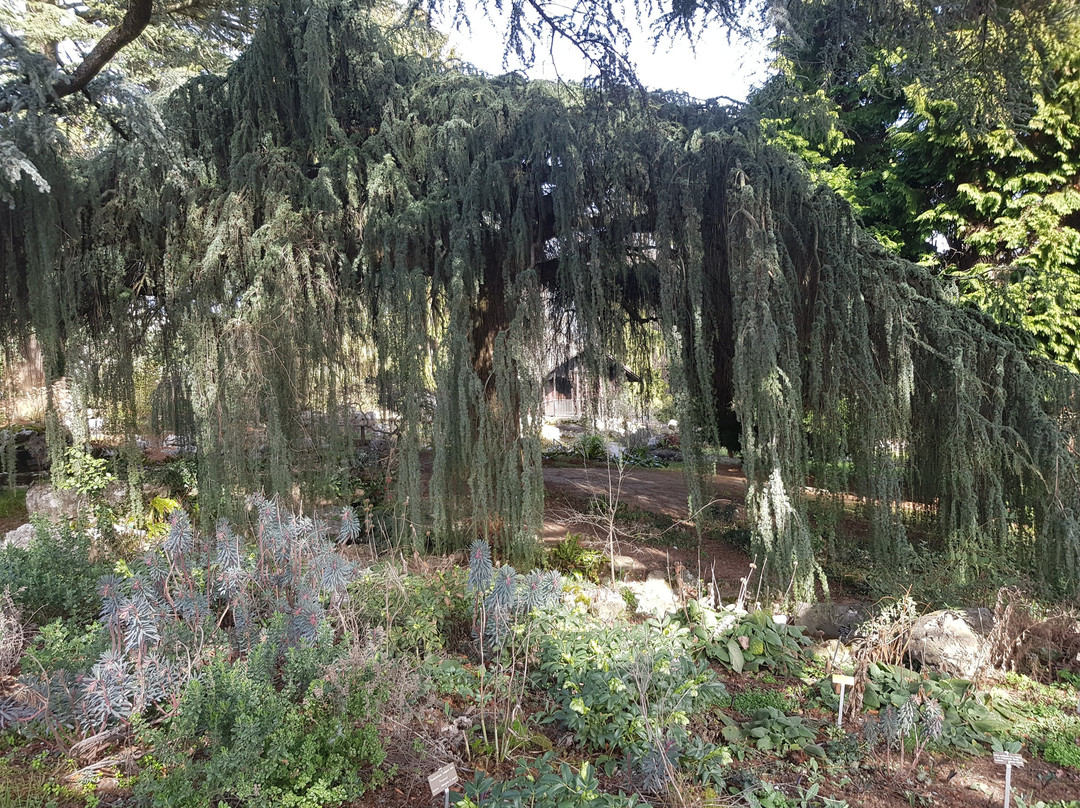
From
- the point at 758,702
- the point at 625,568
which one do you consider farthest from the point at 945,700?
the point at 625,568

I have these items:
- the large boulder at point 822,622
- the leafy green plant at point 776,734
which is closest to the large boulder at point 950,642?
the large boulder at point 822,622

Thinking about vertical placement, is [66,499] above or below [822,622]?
above

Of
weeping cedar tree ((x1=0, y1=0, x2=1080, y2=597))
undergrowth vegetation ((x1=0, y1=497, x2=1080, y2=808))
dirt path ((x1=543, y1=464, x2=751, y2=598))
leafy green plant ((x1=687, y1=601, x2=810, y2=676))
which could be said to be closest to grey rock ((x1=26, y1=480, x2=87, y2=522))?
weeping cedar tree ((x1=0, y1=0, x2=1080, y2=597))

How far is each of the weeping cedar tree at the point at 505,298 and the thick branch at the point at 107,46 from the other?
1.87ft

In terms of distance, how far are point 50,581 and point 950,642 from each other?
18.2 feet

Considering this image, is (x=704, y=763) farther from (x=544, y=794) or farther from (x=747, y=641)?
(x=747, y=641)

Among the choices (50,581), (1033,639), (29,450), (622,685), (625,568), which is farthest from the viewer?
(29,450)

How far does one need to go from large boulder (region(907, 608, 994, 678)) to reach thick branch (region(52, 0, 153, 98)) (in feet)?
20.2

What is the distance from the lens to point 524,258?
5.25 meters

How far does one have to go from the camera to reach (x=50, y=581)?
3.54 meters

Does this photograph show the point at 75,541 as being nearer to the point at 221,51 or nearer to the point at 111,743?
the point at 111,743

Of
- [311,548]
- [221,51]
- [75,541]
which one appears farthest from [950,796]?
[221,51]

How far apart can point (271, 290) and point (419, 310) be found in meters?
1.25

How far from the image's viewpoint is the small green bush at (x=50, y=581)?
3455 mm
